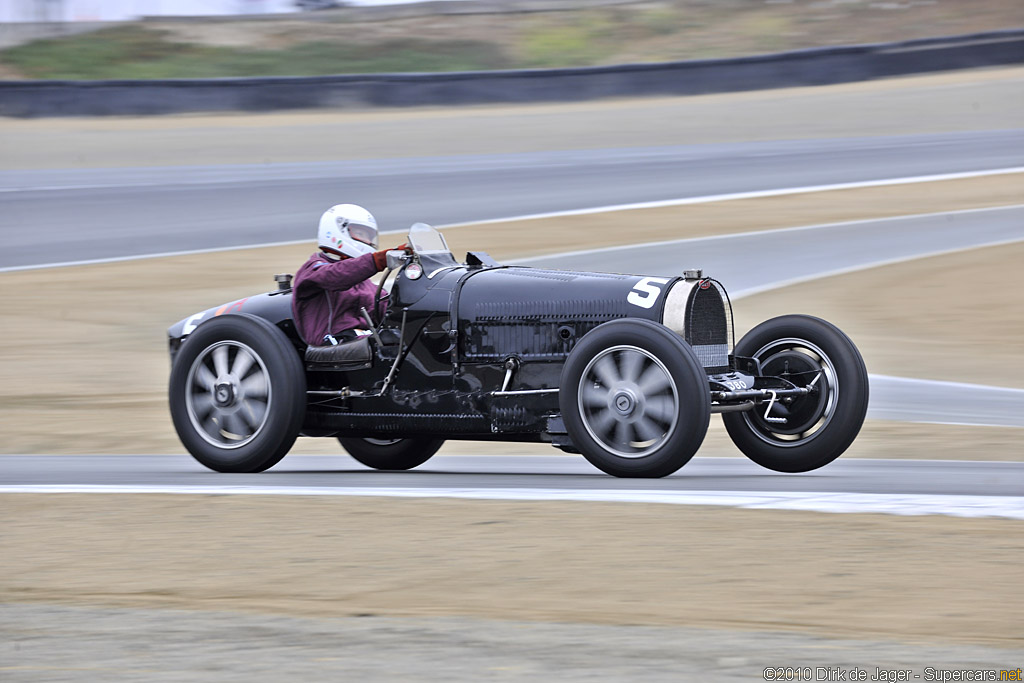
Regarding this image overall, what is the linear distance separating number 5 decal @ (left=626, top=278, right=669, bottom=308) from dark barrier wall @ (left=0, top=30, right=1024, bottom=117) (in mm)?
27746

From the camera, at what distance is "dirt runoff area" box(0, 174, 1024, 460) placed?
11716mm

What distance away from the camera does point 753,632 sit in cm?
489

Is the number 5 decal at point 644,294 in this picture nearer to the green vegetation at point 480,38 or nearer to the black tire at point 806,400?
the black tire at point 806,400

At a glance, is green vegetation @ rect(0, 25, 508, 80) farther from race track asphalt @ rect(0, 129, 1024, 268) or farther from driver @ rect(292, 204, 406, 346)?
driver @ rect(292, 204, 406, 346)

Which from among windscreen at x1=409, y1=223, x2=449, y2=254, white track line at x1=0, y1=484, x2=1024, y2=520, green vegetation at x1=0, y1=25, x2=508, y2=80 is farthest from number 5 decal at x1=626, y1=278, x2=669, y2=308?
green vegetation at x1=0, y1=25, x2=508, y2=80

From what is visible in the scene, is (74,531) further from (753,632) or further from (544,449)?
(544,449)

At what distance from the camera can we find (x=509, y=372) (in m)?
8.34

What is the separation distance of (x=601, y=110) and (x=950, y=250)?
46.8 feet

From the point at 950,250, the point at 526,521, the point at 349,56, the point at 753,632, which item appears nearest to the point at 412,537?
the point at 526,521

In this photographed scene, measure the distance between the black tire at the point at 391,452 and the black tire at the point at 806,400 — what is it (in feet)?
6.62

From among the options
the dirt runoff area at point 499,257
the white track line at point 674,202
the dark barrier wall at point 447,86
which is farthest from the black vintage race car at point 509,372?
the dark barrier wall at point 447,86

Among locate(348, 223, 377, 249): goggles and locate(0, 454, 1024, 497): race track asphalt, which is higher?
locate(348, 223, 377, 249): goggles

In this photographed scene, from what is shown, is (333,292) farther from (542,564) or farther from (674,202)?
(674,202)

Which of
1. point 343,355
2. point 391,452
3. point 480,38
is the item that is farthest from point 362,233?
point 480,38
